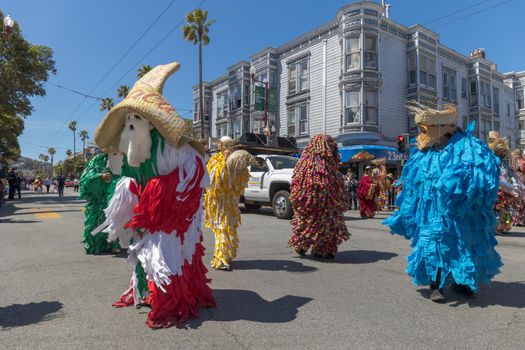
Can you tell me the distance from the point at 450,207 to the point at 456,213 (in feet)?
0.29

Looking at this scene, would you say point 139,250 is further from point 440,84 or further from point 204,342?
point 440,84

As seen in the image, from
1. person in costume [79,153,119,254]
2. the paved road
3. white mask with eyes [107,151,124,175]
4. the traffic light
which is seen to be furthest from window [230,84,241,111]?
white mask with eyes [107,151,124,175]

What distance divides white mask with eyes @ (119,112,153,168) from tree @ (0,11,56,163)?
20571 millimetres

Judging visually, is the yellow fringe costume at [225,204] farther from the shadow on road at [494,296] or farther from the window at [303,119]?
the window at [303,119]

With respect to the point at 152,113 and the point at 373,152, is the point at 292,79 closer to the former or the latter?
the point at 373,152

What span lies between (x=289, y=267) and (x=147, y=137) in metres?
2.94

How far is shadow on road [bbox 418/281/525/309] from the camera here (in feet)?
12.0

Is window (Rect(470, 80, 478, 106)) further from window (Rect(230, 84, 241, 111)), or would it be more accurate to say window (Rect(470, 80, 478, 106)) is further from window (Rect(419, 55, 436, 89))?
window (Rect(230, 84, 241, 111))

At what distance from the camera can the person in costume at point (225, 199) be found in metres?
4.97

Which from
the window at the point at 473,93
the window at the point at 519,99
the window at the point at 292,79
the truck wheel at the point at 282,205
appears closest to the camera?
the truck wheel at the point at 282,205

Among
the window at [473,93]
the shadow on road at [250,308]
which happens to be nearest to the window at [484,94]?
the window at [473,93]

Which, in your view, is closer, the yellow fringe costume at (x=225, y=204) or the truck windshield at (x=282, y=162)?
the yellow fringe costume at (x=225, y=204)

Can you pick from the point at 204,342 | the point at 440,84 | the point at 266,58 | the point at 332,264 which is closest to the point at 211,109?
the point at 266,58

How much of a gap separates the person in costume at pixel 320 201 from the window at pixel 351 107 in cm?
1661
